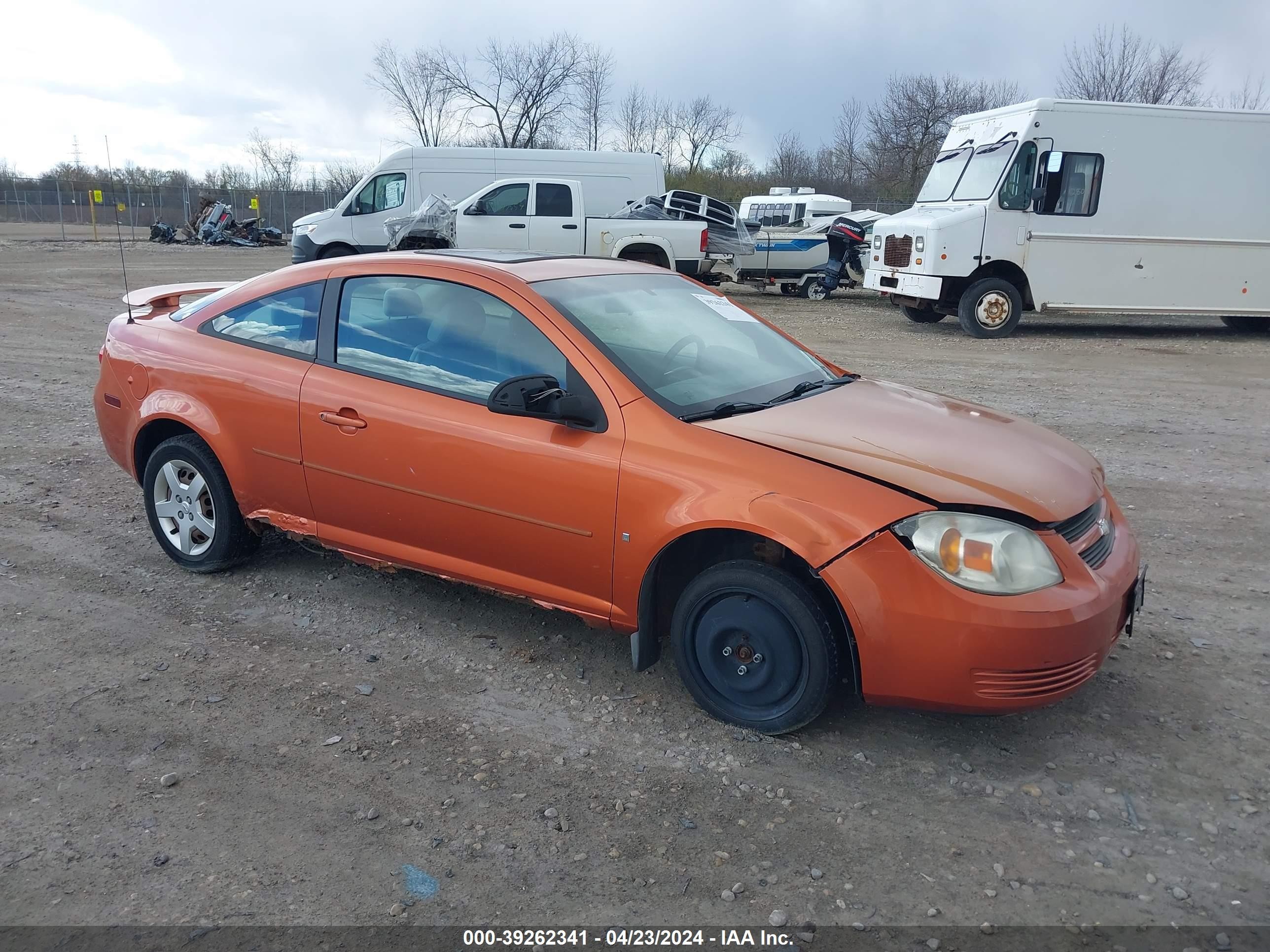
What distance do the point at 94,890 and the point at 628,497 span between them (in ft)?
6.22

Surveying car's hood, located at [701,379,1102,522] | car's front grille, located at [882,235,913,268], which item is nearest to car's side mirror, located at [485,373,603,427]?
car's hood, located at [701,379,1102,522]

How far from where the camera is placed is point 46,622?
13.4ft

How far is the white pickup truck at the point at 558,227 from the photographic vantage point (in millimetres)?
16781

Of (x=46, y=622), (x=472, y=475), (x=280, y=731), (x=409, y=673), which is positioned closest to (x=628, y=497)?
(x=472, y=475)

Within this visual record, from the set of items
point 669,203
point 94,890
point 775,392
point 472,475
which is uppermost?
point 669,203

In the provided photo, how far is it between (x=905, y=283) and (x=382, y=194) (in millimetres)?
9997

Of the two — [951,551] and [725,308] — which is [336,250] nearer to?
[725,308]

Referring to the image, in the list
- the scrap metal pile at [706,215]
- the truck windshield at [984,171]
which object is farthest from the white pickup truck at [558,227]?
the truck windshield at [984,171]

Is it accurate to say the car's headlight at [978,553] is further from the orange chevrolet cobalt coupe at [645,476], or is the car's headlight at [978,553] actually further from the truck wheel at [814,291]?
the truck wheel at [814,291]

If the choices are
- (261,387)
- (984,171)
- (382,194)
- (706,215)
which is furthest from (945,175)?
(261,387)

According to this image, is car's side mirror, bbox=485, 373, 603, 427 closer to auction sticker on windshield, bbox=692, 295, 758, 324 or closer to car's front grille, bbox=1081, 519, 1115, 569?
auction sticker on windshield, bbox=692, 295, 758, 324

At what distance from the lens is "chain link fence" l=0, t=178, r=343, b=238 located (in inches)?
1784

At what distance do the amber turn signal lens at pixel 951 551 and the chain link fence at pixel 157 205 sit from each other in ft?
143

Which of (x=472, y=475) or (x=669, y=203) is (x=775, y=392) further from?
(x=669, y=203)
